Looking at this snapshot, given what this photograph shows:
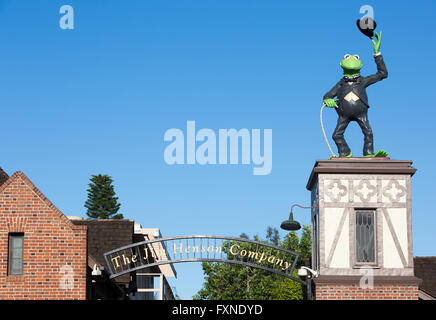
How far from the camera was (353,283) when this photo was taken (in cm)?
2552

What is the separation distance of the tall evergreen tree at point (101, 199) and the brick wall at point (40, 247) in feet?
188

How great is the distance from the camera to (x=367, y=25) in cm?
2730

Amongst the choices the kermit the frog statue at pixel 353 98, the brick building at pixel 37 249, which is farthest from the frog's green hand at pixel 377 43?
the brick building at pixel 37 249

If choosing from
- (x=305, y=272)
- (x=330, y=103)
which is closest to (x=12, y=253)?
(x=305, y=272)

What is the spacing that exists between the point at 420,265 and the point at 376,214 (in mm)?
9903

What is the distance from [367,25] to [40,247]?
42.8ft

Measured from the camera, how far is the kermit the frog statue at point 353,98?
1071 inches

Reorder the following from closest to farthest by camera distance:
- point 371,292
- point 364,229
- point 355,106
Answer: point 371,292
point 364,229
point 355,106

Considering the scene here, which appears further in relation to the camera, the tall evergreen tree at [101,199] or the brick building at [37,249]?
the tall evergreen tree at [101,199]

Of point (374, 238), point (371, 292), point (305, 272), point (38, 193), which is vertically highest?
point (38, 193)

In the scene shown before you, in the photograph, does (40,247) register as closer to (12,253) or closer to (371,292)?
(12,253)

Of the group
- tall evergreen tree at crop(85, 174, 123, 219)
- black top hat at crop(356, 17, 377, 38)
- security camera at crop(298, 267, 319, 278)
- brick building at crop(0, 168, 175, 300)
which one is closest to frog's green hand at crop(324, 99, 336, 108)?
black top hat at crop(356, 17, 377, 38)

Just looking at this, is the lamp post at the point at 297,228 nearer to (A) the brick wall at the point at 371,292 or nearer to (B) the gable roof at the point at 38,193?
(A) the brick wall at the point at 371,292
